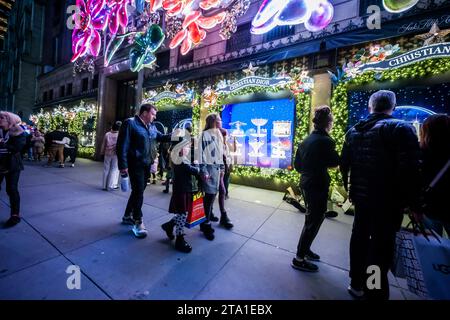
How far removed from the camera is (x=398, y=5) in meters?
4.81

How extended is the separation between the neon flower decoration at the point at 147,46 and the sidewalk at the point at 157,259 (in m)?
6.70

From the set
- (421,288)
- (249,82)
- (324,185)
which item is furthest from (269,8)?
(421,288)

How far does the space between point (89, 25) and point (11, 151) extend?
12576 mm

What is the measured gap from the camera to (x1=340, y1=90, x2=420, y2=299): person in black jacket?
63.4 inches

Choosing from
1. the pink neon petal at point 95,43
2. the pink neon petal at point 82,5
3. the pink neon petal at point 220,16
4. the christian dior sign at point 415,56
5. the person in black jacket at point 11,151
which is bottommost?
the person in black jacket at point 11,151

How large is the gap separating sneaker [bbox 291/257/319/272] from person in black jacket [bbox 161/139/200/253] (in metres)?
1.36

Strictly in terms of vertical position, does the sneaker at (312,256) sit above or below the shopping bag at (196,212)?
below

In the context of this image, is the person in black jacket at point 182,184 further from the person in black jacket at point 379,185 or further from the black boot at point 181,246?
the person in black jacket at point 379,185

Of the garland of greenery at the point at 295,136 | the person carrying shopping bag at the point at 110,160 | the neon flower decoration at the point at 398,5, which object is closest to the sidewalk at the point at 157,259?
the person carrying shopping bag at the point at 110,160

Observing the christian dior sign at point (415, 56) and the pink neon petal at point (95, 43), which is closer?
the christian dior sign at point (415, 56)

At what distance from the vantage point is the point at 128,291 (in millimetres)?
1846

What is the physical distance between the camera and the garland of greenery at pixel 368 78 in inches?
181

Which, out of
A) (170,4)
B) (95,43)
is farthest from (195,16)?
(95,43)
